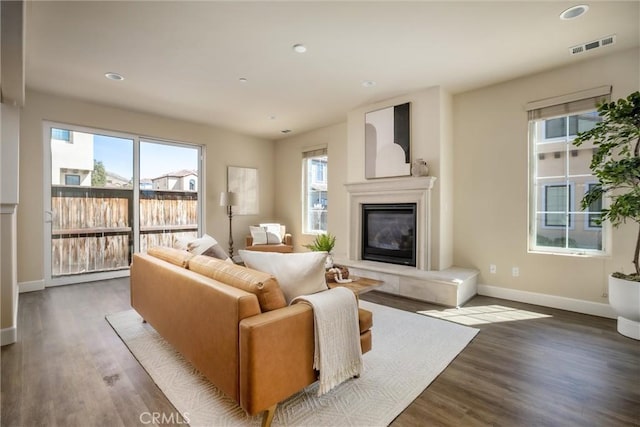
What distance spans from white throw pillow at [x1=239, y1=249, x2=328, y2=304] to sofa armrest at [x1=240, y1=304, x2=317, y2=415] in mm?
165

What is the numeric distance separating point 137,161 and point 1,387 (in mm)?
3815

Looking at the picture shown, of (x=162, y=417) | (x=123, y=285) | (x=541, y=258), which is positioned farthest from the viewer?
(x=123, y=285)

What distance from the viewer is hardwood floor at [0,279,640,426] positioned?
1.65m

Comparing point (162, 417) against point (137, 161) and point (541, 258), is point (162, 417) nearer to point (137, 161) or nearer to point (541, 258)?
point (541, 258)

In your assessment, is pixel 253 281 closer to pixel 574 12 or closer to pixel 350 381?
pixel 350 381

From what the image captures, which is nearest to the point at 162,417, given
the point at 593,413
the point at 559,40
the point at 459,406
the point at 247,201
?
the point at 459,406

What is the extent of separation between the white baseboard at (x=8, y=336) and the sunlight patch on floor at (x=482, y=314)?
3792 millimetres

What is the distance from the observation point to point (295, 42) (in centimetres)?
286

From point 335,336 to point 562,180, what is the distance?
343cm

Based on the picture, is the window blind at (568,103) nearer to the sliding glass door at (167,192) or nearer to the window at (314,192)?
the window at (314,192)

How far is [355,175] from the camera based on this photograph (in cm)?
479

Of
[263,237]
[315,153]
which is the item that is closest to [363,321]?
[263,237]

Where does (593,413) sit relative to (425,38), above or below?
below

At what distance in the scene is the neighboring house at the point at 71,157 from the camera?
4.29m
